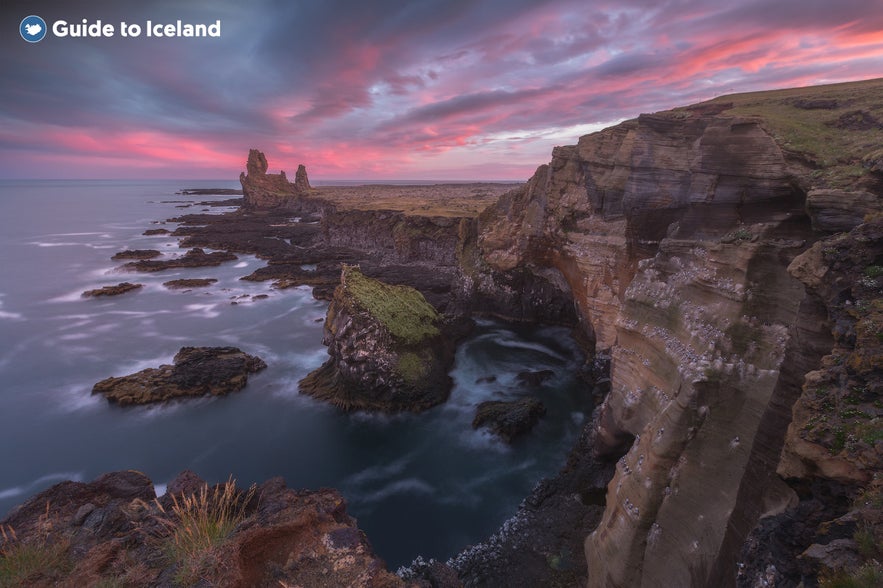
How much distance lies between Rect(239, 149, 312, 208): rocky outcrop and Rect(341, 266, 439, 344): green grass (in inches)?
4322

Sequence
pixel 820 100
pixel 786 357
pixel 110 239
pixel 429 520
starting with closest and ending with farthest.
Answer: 1. pixel 786 357
2. pixel 820 100
3. pixel 429 520
4. pixel 110 239

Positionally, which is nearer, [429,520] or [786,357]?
[786,357]

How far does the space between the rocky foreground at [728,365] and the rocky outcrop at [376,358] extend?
1.42 metres

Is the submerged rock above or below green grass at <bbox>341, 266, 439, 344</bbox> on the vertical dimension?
→ below

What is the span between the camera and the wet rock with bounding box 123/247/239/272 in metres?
65.2

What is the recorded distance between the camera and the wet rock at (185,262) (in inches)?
2566

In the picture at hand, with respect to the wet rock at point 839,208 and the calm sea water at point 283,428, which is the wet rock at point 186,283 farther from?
the wet rock at point 839,208

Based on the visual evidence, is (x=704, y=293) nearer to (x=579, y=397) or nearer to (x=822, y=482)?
(x=822, y=482)

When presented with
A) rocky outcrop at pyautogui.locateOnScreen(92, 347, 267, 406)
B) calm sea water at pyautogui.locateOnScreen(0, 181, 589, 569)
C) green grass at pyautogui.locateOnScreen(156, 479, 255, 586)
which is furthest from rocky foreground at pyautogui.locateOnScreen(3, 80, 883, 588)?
rocky outcrop at pyautogui.locateOnScreen(92, 347, 267, 406)

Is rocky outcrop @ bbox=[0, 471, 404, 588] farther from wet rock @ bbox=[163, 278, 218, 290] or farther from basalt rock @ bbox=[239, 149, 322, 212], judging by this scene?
basalt rock @ bbox=[239, 149, 322, 212]

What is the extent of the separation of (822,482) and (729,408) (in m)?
4.39

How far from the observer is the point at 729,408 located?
437 inches

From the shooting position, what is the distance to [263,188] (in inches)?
5591

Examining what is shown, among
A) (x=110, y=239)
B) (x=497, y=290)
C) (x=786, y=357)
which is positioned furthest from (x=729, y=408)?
(x=110, y=239)
